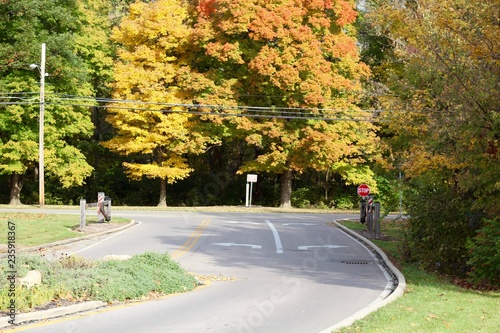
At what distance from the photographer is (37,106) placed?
48.4 metres

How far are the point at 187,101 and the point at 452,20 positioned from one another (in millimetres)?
34389

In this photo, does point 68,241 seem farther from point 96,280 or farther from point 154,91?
point 154,91

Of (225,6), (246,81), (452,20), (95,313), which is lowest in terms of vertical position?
(95,313)

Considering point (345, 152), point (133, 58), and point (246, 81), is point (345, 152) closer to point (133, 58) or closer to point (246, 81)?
point (246, 81)

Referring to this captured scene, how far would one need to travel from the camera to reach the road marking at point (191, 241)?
22.0 m

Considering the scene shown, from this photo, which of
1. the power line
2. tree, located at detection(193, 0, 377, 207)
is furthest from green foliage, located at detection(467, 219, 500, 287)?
the power line

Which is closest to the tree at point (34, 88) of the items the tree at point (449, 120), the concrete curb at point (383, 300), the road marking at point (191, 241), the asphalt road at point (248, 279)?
the asphalt road at point (248, 279)

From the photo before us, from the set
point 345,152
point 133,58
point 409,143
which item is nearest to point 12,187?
point 133,58

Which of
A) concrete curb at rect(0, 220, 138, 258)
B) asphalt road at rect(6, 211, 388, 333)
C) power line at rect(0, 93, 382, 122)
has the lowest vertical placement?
asphalt road at rect(6, 211, 388, 333)

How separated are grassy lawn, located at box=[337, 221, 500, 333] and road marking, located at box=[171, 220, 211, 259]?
24.8ft

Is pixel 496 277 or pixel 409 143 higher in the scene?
pixel 409 143

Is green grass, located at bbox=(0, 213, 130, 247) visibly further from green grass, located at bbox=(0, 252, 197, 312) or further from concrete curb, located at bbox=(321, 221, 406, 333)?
concrete curb, located at bbox=(321, 221, 406, 333)

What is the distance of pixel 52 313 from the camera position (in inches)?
472

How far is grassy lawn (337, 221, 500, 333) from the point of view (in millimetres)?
11312
